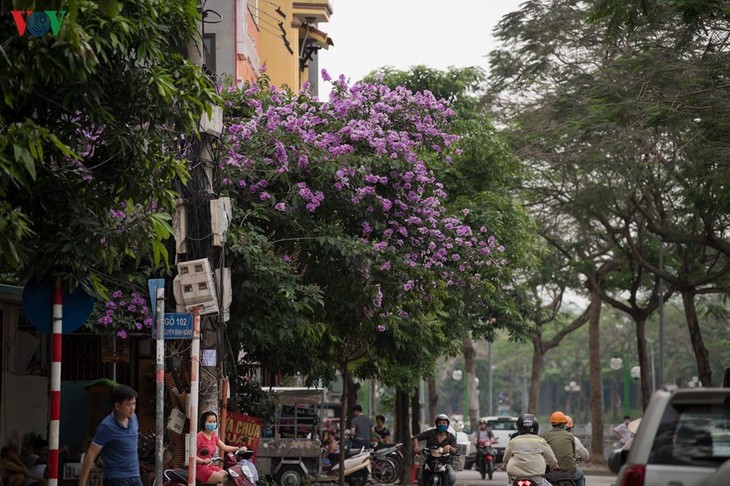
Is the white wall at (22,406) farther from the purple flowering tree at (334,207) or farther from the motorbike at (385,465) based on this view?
the motorbike at (385,465)

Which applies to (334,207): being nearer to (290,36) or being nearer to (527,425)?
(527,425)

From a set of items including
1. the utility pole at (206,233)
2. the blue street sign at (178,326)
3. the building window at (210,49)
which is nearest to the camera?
the blue street sign at (178,326)

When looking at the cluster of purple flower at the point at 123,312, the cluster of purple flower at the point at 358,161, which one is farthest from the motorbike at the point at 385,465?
the cluster of purple flower at the point at 123,312

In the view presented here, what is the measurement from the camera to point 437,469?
21.7 metres

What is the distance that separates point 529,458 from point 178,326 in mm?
4092

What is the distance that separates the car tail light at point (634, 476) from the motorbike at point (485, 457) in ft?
101

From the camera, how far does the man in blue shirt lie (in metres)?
11.2

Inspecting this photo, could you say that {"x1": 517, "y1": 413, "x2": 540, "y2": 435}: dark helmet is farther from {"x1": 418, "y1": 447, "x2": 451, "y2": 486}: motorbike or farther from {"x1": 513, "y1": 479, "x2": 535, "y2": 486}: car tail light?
{"x1": 418, "y1": 447, "x2": 451, "y2": 486}: motorbike

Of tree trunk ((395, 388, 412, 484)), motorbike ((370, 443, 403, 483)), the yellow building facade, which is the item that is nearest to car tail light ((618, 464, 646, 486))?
motorbike ((370, 443, 403, 483))

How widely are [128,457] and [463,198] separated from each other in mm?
22105

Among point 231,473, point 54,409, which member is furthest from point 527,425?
point 54,409

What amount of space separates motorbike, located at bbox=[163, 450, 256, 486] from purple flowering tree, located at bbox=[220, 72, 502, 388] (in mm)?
3728

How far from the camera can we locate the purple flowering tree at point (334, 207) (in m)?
19.6

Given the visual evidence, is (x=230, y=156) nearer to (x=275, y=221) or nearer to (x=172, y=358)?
(x=275, y=221)
